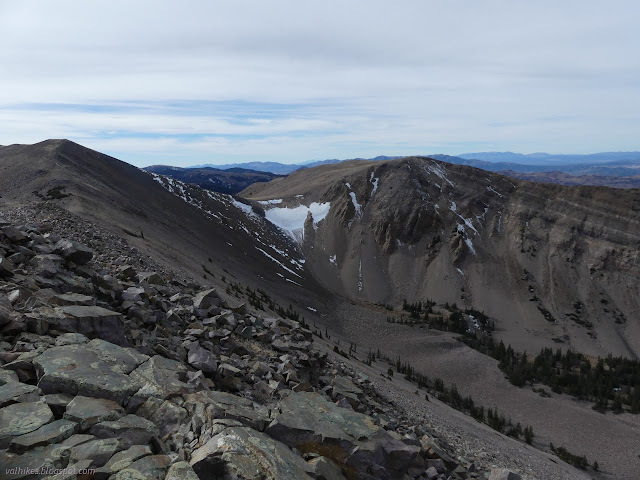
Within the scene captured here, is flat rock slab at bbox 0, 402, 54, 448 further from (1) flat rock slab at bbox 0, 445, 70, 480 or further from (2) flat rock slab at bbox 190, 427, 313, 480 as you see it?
(2) flat rock slab at bbox 190, 427, 313, 480

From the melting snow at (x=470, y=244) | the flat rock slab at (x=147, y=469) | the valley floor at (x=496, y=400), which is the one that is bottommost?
the valley floor at (x=496, y=400)

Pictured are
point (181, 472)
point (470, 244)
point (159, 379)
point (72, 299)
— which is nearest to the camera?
point (181, 472)

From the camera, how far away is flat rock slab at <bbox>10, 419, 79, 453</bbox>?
5672 mm

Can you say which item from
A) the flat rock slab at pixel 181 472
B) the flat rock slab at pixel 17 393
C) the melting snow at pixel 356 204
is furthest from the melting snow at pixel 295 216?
the flat rock slab at pixel 181 472

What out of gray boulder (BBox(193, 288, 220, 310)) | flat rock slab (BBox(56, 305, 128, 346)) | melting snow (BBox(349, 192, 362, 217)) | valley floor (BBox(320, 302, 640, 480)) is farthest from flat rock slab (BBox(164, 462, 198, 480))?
melting snow (BBox(349, 192, 362, 217))

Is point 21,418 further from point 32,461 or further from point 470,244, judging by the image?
point 470,244

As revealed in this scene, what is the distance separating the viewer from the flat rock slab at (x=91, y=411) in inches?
256

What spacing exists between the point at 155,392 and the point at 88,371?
1348mm

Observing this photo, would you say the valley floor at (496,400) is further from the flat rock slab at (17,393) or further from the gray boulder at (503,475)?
the flat rock slab at (17,393)

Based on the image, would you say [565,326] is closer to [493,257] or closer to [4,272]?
[493,257]

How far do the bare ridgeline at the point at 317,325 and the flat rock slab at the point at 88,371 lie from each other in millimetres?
40

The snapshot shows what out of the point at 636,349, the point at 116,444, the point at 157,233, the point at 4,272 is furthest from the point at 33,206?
the point at 636,349

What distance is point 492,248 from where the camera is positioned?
80.7 metres

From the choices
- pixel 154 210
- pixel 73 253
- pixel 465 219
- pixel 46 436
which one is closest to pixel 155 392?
pixel 46 436
